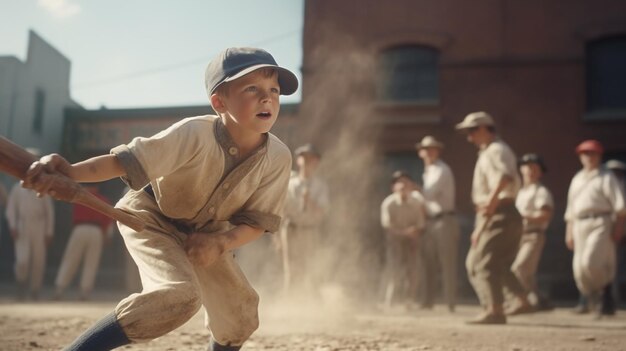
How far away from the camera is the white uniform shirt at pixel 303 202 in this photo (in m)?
7.86

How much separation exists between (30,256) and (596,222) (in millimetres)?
8122

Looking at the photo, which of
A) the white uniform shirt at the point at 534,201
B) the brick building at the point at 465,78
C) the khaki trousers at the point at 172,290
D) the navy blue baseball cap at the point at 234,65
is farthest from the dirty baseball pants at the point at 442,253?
the navy blue baseball cap at the point at 234,65

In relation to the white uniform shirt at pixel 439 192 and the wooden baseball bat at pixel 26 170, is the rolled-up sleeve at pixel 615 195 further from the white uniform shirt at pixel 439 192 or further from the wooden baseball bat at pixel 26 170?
the wooden baseball bat at pixel 26 170

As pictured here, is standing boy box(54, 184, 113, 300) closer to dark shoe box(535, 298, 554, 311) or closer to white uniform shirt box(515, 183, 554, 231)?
white uniform shirt box(515, 183, 554, 231)

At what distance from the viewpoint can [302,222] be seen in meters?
7.87

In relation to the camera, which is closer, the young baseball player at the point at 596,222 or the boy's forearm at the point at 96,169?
the boy's forearm at the point at 96,169

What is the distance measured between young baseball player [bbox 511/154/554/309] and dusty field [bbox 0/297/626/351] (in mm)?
747

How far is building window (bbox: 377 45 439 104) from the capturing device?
1387 cm

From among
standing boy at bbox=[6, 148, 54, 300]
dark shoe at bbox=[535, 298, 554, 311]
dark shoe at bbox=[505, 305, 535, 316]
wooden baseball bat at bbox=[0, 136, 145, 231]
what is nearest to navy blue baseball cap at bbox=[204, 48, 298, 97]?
wooden baseball bat at bbox=[0, 136, 145, 231]

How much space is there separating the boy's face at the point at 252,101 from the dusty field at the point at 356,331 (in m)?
2.02

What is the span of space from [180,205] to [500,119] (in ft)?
36.7

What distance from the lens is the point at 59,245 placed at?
1534 cm

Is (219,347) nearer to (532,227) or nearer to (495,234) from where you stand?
(495,234)

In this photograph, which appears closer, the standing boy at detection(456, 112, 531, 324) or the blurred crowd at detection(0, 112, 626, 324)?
the standing boy at detection(456, 112, 531, 324)
